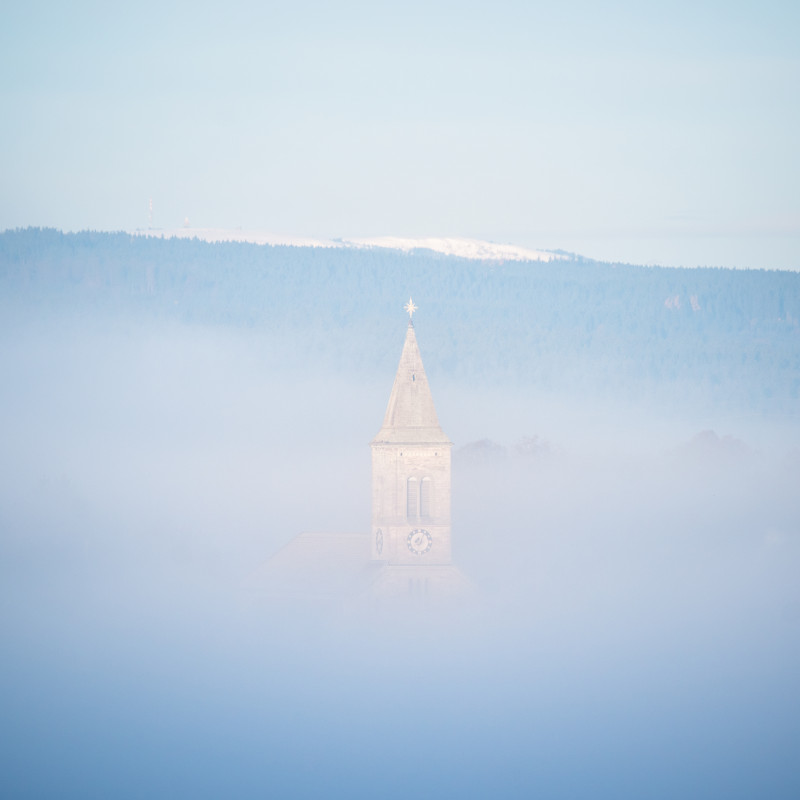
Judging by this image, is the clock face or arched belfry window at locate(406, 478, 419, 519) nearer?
the clock face

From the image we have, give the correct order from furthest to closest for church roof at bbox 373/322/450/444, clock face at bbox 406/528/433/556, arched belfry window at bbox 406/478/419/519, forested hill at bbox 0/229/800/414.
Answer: forested hill at bbox 0/229/800/414
church roof at bbox 373/322/450/444
arched belfry window at bbox 406/478/419/519
clock face at bbox 406/528/433/556

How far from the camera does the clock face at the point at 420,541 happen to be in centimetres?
6200

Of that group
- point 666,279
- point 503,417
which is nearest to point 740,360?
point 666,279

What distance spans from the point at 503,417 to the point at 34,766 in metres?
29.6

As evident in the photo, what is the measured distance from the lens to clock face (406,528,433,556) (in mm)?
62000

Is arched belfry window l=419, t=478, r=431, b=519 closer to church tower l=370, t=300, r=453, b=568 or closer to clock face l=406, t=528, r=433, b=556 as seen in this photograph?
church tower l=370, t=300, r=453, b=568

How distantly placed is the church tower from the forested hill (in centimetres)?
2609

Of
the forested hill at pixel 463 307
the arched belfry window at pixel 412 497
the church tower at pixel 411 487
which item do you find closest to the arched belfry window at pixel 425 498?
the church tower at pixel 411 487

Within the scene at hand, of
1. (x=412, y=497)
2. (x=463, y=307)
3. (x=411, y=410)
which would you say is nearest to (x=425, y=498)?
(x=412, y=497)

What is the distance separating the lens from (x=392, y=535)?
204 feet

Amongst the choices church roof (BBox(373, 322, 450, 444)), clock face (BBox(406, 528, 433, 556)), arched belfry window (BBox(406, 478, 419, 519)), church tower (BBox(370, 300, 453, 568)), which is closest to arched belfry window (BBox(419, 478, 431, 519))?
church tower (BBox(370, 300, 453, 568))

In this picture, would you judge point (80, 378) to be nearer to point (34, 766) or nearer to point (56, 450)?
point (56, 450)

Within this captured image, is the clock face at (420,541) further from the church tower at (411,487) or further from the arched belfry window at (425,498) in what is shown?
the arched belfry window at (425,498)

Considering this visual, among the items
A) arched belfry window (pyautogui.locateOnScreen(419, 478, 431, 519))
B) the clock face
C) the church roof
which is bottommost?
the clock face
